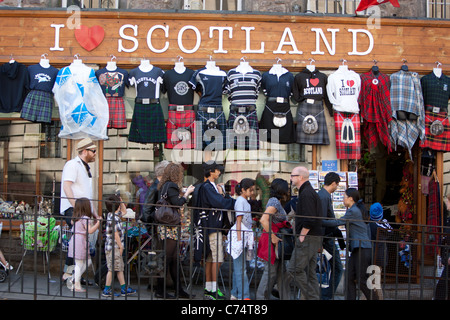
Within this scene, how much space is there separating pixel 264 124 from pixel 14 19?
455cm

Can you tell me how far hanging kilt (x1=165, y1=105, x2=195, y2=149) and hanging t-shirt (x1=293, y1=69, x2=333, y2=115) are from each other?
1.78 m

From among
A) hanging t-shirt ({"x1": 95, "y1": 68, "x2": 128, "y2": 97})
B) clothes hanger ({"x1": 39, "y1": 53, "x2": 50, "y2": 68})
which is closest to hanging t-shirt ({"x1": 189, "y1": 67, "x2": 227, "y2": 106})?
hanging t-shirt ({"x1": 95, "y1": 68, "x2": 128, "y2": 97})

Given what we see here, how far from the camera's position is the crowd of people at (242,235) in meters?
7.46

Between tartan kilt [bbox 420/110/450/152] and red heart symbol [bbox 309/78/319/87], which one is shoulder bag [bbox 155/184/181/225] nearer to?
red heart symbol [bbox 309/78/319/87]

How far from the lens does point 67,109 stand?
10.1 m

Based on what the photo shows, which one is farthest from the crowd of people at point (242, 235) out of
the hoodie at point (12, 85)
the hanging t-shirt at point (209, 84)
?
the hoodie at point (12, 85)

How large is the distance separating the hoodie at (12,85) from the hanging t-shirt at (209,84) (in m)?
2.74

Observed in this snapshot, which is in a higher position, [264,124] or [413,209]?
Result: [264,124]

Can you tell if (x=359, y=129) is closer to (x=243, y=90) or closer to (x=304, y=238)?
(x=243, y=90)
